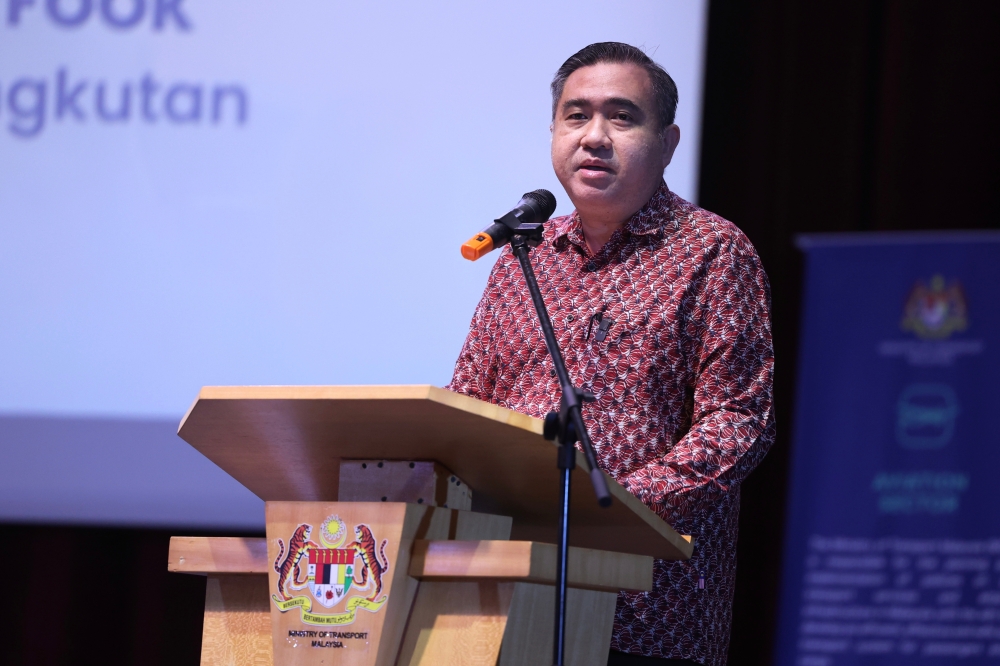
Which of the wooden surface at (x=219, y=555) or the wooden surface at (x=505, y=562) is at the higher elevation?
the wooden surface at (x=505, y=562)

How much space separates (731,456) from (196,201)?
6.73 ft

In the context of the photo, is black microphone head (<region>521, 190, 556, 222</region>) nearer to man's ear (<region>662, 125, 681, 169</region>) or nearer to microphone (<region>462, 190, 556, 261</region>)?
microphone (<region>462, 190, 556, 261</region>)

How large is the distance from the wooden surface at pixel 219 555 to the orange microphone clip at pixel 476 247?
0.50 metres

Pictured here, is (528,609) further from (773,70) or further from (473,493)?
(773,70)

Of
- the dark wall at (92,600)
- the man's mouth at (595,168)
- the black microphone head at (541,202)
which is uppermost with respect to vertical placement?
the man's mouth at (595,168)

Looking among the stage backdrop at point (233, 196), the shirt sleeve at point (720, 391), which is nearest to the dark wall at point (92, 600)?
the stage backdrop at point (233, 196)

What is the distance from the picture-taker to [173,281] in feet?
11.4

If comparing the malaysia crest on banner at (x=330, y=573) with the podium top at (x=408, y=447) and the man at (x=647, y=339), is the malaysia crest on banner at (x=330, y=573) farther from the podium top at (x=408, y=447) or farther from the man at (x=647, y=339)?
the man at (x=647, y=339)

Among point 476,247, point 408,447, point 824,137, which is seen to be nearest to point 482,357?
point 476,247

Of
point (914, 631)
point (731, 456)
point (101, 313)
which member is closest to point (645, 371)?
point (731, 456)

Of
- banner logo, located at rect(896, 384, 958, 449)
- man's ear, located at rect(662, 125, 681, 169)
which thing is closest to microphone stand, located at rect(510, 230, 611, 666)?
banner logo, located at rect(896, 384, 958, 449)

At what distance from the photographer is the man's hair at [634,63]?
240cm

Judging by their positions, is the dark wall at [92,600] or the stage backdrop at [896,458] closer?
the stage backdrop at [896,458]

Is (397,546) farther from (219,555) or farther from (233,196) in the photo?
(233,196)
